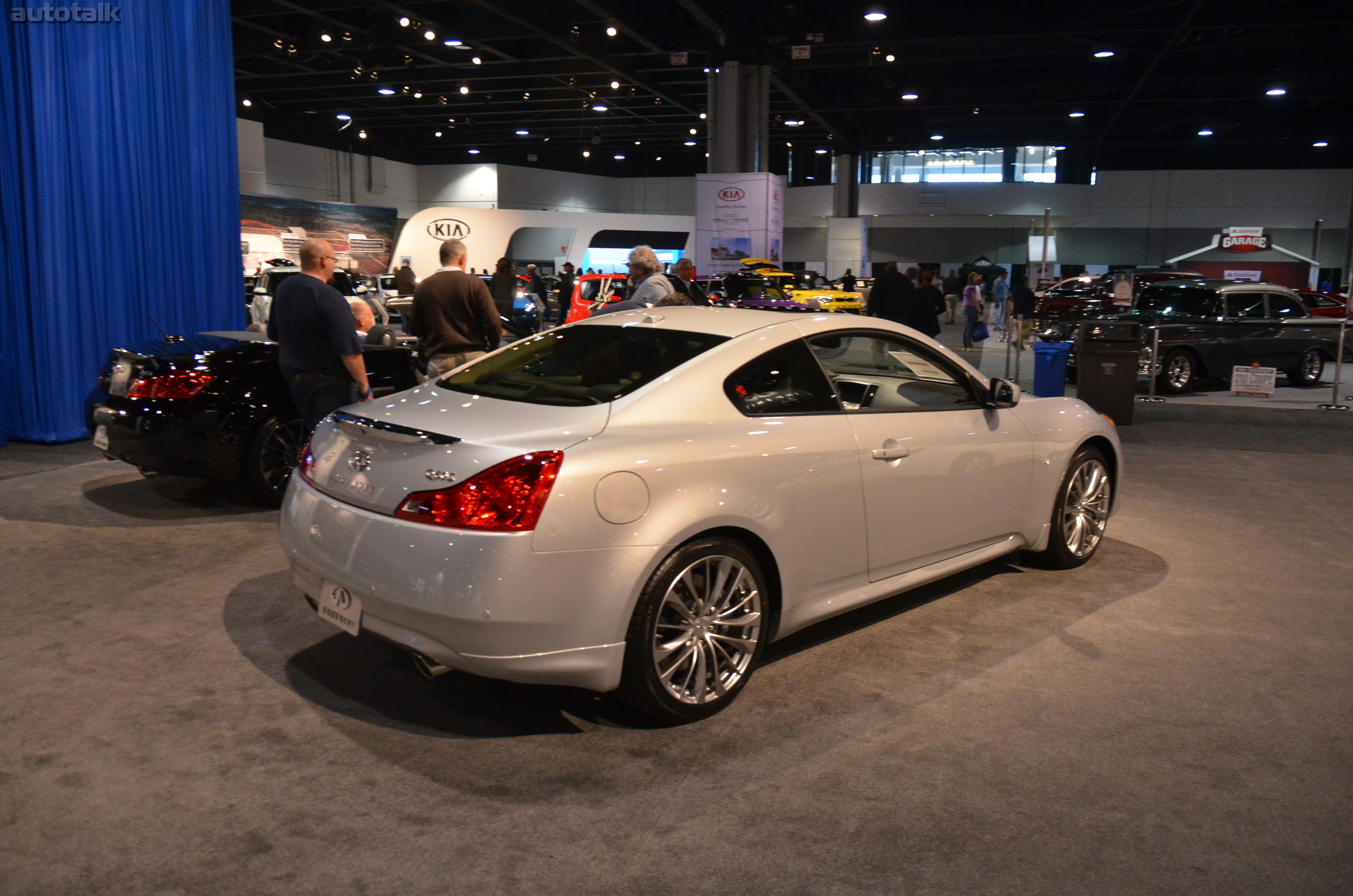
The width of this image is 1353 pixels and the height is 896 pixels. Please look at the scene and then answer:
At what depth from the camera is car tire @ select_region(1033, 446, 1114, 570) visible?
209 inches

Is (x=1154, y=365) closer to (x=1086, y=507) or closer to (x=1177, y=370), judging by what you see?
(x=1177, y=370)

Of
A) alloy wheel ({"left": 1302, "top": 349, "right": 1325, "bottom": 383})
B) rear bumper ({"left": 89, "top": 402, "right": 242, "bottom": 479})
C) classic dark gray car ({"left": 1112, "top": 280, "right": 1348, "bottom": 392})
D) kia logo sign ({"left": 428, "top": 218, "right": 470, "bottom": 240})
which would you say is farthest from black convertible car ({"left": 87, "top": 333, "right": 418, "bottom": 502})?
kia logo sign ({"left": 428, "top": 218, "right": 470, "bottom": 240})

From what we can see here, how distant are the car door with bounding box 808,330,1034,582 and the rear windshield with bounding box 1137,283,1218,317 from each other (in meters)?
11.0

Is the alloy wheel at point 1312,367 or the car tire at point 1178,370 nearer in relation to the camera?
the car tire at point 1178,370

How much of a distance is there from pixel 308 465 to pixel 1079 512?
397 centimetres

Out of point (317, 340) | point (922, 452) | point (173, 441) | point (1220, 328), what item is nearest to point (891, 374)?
point (922, 452)

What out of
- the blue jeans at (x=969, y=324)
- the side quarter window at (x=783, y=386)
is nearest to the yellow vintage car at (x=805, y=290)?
the blue jeans at (x=969, y=324)

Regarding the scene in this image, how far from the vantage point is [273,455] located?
6.51m

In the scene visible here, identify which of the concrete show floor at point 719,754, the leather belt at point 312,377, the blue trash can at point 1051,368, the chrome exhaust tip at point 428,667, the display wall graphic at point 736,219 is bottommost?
the concrete show floor at point 719,754

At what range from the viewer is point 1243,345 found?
14.2m

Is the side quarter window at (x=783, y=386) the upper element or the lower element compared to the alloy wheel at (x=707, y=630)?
upper

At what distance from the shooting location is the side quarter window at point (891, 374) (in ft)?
14.7

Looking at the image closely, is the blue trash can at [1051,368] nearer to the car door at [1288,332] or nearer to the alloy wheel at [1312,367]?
the car door at [1288,332]

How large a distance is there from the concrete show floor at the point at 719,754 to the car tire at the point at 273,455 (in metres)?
1.18
